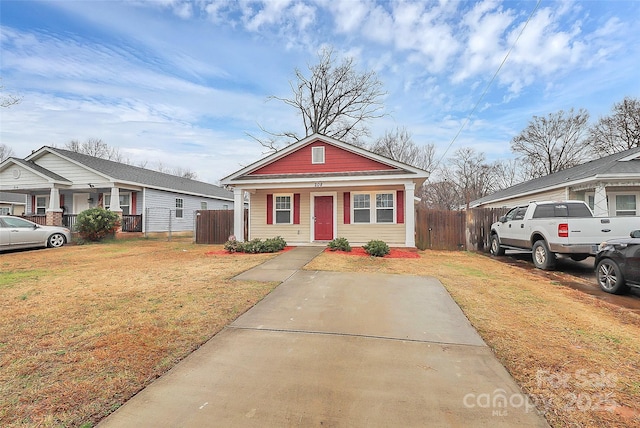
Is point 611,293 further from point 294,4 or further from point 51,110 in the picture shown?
point 51,110

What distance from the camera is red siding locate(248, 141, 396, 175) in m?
12.2

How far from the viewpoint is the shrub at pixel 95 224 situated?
1446 centimetres

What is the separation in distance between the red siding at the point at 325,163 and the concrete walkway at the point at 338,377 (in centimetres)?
855

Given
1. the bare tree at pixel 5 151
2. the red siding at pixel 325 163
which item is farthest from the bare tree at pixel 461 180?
the bare tree at pixel 5 151

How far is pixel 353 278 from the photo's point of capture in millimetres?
6469

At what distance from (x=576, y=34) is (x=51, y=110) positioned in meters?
33.6

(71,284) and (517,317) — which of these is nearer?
(517,317)

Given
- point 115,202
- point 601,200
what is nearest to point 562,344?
point 601,200

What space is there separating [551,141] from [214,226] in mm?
34886

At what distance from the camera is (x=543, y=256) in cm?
837

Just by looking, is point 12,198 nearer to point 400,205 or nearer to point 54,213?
point 54,213

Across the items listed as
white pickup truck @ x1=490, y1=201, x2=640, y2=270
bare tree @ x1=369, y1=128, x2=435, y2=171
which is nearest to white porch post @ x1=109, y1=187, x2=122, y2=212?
white pickup truck @ x1=490, y1=201, x2=640, y2=270

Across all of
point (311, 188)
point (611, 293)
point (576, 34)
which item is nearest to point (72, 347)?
point (611, 293)

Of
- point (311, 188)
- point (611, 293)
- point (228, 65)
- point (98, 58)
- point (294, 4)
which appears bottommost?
point (611, 293)
